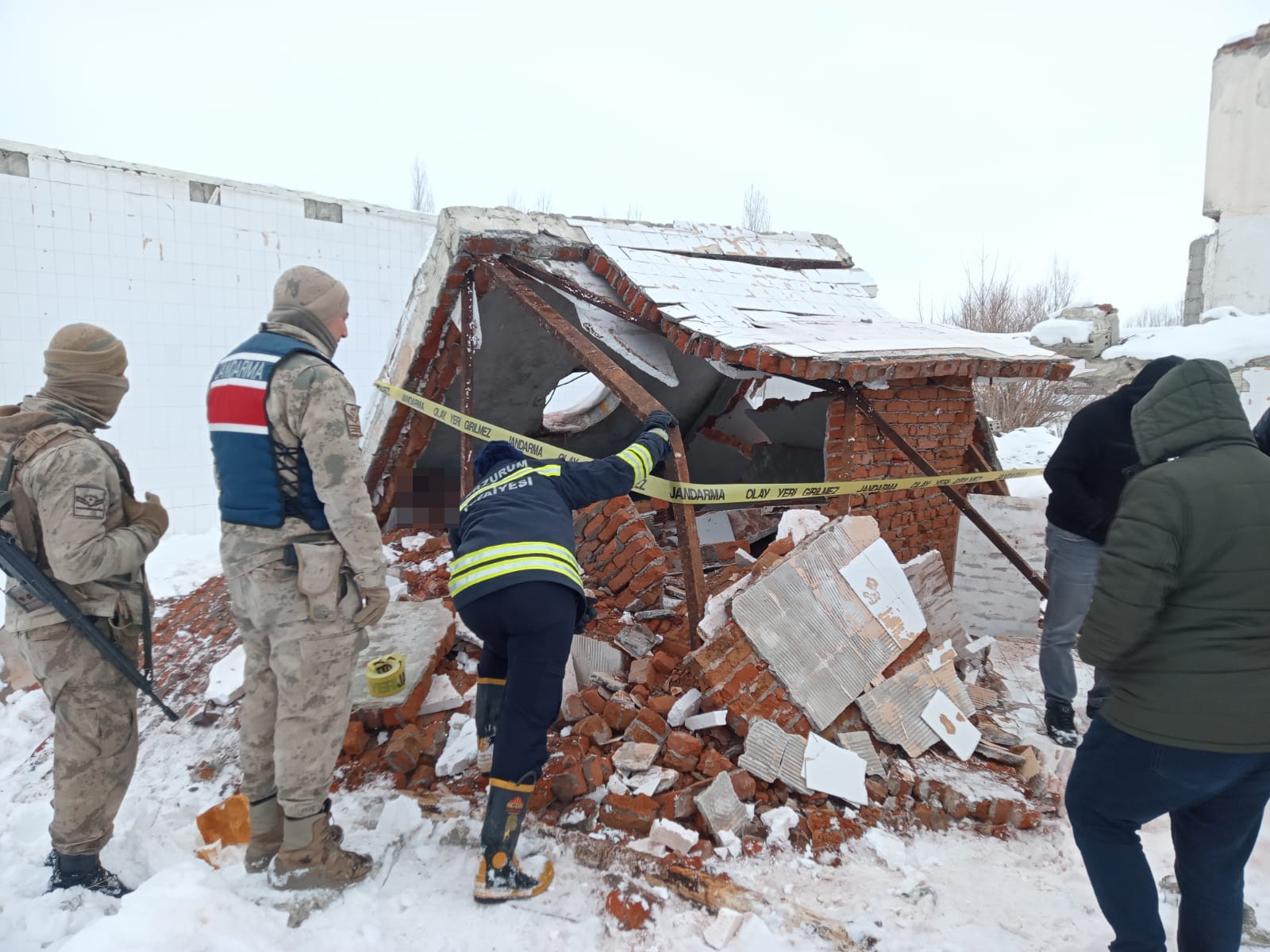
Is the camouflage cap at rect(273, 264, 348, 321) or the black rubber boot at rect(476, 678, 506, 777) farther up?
the camouflage cap at rect(273, 264, 348, 321)

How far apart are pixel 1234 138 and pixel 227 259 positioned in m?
14.5

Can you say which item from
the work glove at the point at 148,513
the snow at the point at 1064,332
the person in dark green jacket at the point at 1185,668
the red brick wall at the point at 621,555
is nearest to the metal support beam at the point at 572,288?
the red brick wall at the point at 621,555

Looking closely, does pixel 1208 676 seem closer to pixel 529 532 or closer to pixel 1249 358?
pixel 529 532

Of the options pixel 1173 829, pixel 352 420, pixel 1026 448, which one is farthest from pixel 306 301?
pixel 1026 448

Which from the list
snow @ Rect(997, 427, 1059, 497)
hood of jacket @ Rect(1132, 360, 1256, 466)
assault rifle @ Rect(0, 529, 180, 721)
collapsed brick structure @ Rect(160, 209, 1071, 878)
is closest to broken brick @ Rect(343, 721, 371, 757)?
collapsed brick structure @ Rect(160, 209, 1071, 878)

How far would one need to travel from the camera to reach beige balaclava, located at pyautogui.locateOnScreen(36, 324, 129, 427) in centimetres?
271

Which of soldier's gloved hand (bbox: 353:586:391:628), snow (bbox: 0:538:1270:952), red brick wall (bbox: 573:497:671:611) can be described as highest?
soldier's gloved hand (bbox: 353:586:391:628)

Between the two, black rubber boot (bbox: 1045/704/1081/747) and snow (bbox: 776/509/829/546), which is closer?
black rubber boot (bbox: 1045/704/1081/747)

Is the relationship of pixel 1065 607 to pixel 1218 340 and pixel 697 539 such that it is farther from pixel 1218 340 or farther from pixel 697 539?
pixel 1218 340

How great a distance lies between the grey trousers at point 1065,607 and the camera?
395 cm

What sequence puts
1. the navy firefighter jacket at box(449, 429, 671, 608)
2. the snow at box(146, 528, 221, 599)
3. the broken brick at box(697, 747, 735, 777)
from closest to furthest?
the navy firefighter jacket at box(449, 429, 671, 608) < the broken brick at box(697, 747, 735, 777) < the snow at box(146, 528, 221, 599)

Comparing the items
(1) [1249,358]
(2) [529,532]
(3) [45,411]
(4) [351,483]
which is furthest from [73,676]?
(1) [1249,358]

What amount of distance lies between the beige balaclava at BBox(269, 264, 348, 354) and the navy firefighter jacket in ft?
2.79

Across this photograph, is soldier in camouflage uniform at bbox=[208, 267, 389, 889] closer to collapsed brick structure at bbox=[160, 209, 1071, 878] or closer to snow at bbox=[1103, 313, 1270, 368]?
collapsed brick structure at bbox=[160, 209, 1071, 878]
